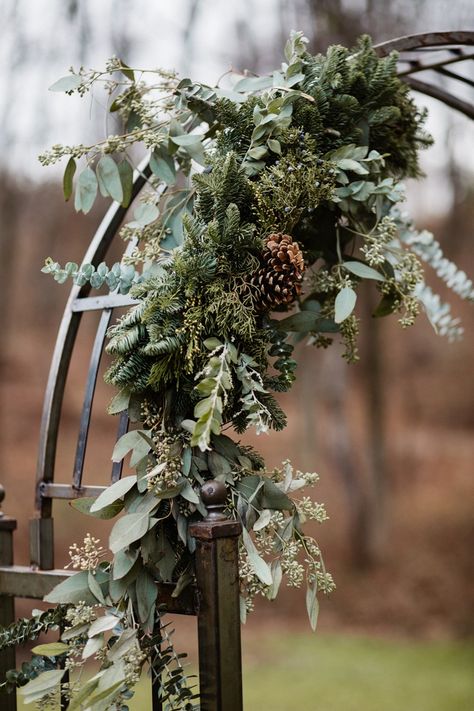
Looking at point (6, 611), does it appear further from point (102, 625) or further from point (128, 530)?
point (128, 530)

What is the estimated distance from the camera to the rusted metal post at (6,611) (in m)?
1.56

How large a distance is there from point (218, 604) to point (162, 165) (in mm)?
801

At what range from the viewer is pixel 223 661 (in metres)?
1.18

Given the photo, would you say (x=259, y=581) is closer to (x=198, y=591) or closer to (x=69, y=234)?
(x=198, y=591)

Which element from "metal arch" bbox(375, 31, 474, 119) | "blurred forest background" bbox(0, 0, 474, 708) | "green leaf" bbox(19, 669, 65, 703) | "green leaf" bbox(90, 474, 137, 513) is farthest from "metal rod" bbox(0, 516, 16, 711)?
"blurred forest background" bbox(0, 0, 474, 708)

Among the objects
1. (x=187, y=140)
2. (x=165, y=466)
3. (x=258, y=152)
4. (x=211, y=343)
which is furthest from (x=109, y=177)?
(x=165, y=466)

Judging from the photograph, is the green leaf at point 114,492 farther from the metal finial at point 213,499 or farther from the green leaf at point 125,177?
the green leaf at point 125,177

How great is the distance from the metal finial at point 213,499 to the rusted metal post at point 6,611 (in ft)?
2.02

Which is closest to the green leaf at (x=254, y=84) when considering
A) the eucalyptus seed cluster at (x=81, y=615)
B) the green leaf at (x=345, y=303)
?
the green leaf at (x=345, y=303)

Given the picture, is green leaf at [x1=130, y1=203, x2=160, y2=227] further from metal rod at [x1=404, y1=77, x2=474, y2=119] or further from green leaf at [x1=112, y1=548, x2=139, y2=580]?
metal rod at [x1=404, y1=77, x2=474, y2=119]

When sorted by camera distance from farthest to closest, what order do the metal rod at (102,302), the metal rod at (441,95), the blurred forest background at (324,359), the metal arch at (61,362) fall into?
1. the blurred forest background at (324,359)
2. the metal rod at (441,95)
3. the metal arch at (61,362)
4. the metal rod at (102,302)

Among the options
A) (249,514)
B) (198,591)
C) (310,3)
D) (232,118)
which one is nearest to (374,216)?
(232,118)

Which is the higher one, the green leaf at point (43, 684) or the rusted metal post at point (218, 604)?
the rusted metal post at point (218, 604)

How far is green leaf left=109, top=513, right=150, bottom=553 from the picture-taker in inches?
47.0
